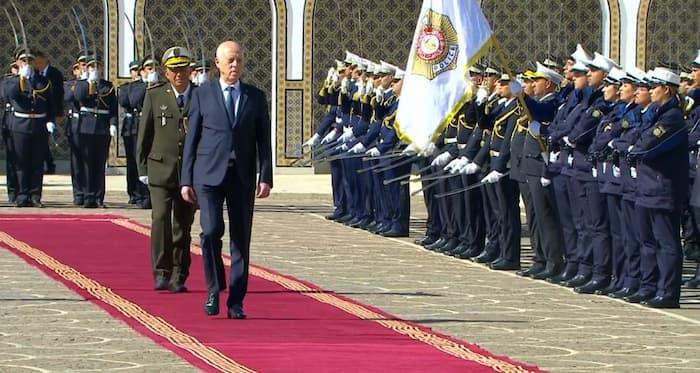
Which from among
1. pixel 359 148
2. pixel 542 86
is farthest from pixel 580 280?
pixel 359 148

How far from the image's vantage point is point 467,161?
17.5 m

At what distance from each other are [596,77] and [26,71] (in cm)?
1037

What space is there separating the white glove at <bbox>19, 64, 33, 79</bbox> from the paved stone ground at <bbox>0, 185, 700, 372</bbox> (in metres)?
5.58

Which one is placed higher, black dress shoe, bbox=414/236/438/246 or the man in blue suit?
the man in blue suit

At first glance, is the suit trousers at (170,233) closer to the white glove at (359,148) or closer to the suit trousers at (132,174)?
the white glove at (359,148)

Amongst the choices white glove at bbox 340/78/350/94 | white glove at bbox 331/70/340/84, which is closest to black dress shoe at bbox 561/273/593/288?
white glove at bbox 340/78/350/94

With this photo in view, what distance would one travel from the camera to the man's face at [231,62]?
42.0 ft

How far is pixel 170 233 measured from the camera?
14664 mm

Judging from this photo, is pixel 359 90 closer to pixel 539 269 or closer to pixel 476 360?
pixel 539 269

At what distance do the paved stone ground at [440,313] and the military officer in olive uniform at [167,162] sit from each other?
774 millimetres

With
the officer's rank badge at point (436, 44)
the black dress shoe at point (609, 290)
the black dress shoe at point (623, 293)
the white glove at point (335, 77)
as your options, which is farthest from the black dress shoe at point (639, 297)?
the white glove at point (335, 77)

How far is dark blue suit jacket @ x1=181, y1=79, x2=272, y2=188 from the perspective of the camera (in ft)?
42.3

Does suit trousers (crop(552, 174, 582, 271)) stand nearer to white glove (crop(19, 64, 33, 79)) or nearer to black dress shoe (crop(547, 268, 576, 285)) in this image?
black dress shoe (crop(547, 268, 576, 285))

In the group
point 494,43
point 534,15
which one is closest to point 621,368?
point 494,43
